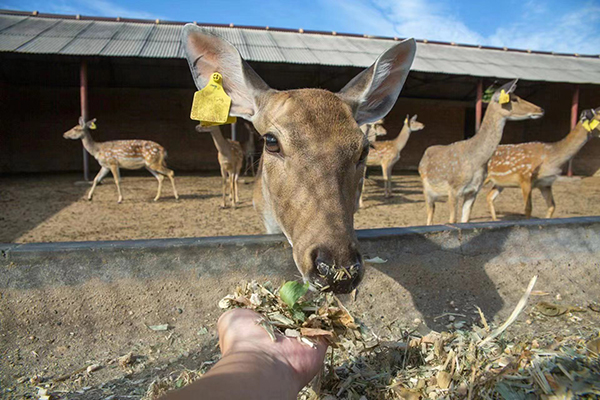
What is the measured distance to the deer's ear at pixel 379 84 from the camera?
271cm

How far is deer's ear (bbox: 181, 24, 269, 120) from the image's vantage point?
2.69 metres

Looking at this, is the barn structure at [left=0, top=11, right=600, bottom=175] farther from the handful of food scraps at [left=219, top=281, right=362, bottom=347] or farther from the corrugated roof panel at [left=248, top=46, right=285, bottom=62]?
the handful of food scraps at [left=219, top=281, right=362, bottom=347]

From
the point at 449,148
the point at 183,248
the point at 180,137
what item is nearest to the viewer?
the point at 183,248

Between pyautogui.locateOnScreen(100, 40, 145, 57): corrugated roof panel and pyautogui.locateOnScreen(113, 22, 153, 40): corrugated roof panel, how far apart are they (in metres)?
0.72

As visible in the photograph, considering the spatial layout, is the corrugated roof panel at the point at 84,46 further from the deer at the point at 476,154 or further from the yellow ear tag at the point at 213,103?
the yellow ear tag at the point at 213,103

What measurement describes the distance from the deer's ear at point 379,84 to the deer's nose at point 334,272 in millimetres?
1439

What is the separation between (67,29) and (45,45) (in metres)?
2.95

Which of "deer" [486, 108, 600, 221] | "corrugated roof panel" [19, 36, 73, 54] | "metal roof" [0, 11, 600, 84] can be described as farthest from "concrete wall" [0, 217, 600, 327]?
"corrugated roof panel" [19, 36, 73, 54]

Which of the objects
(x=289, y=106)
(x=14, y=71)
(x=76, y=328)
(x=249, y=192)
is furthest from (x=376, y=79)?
(x=14, y=71)

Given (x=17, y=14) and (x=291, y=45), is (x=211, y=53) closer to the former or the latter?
(x=291, y=45)

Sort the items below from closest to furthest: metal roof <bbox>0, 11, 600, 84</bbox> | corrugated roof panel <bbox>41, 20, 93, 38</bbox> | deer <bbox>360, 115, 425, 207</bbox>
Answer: deer <bbox>360, 115, 425, 207</bbox> < metal roof <bbox>0, 11, 600, 84</bbox> < corrugated roof panel <bbox>41, 20, 93, 38</bbox>

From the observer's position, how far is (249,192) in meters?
11.8

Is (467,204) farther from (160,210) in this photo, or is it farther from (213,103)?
(160,210)

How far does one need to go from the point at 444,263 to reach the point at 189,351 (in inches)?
80.4
